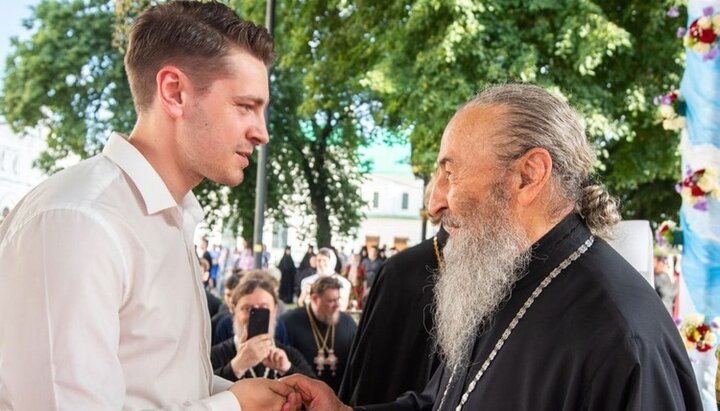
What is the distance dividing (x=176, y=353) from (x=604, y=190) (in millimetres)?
1300

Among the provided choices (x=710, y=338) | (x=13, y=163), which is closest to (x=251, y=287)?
(x=710, y=338)

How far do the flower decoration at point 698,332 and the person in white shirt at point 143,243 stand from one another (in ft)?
10.5

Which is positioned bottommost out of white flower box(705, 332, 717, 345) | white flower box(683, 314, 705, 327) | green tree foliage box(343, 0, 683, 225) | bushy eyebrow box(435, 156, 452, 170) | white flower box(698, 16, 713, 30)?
white flower box(705, 332, 717, 345)

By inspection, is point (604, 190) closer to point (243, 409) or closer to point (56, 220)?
point (243, 409)

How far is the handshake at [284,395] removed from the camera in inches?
95.6

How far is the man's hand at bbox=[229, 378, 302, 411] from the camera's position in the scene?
7.89ft

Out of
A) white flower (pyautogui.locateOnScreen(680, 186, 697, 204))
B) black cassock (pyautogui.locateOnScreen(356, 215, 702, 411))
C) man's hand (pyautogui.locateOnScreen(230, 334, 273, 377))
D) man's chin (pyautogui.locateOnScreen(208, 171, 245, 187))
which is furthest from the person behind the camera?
white flower (pyautogui.locateOnScreen(680, 186, 697, 204))

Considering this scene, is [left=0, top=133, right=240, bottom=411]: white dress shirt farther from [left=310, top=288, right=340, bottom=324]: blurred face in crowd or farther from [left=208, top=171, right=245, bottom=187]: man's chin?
[left=310, top=288, right=340, bottom=324]: blurred face in crowd

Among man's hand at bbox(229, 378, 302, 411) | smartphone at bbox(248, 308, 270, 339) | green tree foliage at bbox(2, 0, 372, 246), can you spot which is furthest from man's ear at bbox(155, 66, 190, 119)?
green tree foliage at bbox(2, 0, 372, 246)

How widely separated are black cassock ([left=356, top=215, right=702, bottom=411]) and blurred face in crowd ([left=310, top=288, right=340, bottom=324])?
469 centimetres

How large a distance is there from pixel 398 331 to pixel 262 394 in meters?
2.00

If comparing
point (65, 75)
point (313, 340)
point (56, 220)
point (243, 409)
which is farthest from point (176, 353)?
point (65, 75)

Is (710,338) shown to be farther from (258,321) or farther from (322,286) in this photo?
(322,286)

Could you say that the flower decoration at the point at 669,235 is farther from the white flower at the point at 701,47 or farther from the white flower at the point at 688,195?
the white flower at the point at 701,47
